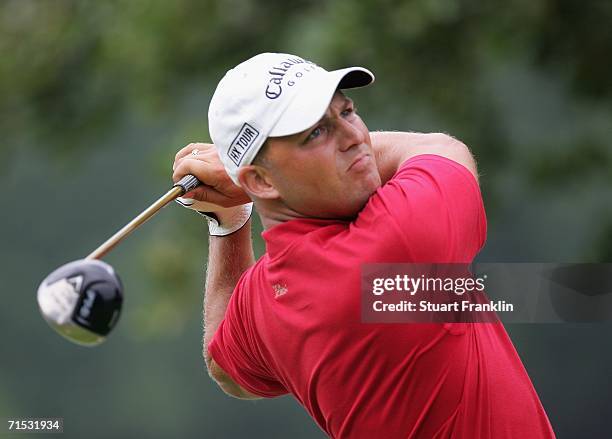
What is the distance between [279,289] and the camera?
2352 millimetres

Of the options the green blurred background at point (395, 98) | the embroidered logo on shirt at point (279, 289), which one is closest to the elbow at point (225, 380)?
the embroidered logo on shirt at point (279, 289)

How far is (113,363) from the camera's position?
8.18 m

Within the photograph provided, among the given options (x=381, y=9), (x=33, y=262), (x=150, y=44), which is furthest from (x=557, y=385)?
(x=33, y=262)

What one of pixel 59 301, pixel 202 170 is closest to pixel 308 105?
pixel 202 170

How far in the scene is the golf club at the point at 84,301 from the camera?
2096mm

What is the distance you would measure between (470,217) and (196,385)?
20.0 feet

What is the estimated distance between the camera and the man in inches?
87.4

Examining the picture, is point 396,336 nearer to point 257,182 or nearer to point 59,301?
point 257,182

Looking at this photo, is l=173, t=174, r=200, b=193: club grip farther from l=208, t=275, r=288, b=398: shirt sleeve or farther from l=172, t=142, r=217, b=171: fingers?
l=208, t=275, r=288, b=398: shirt sleeve

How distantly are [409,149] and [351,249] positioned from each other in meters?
0.35

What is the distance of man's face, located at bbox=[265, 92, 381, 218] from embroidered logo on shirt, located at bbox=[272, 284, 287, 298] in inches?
6.5

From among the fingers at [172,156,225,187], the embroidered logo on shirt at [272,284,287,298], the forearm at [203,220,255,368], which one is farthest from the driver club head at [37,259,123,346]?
the forearm at [203,220,255,368]

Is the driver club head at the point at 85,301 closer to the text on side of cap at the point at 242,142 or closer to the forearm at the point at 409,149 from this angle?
the text on side of cap at the point at 242,142

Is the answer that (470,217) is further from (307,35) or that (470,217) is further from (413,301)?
(307,35)
